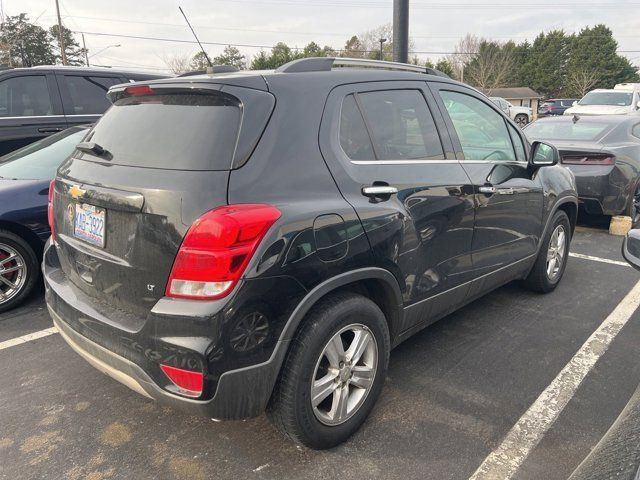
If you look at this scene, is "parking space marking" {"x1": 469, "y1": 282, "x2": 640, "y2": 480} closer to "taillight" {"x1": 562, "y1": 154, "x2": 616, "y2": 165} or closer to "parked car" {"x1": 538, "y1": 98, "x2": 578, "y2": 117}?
"taillight" {"x1": 562, "y1": 154, "x2": 616, "y2": 165}

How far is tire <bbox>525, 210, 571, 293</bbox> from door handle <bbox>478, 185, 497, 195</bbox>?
117 cm

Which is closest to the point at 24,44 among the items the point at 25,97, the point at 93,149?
the point at 25,97

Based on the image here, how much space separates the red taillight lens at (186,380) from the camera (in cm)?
201

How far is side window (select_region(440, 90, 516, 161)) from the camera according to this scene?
3.26m

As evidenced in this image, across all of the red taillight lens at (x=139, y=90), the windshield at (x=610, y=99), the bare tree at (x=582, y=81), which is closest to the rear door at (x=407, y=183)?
the red taillight lens at (x=139, y=90)

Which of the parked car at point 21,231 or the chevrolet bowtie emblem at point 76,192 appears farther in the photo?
the parked car at point 21,231

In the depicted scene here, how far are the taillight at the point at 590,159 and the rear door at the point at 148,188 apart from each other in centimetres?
556

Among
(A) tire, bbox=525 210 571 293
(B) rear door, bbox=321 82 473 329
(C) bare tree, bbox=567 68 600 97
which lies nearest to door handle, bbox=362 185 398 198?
(B) rear door, bbox=321 82 473 329

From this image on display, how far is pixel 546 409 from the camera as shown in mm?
2805

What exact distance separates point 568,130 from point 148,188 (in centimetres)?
691

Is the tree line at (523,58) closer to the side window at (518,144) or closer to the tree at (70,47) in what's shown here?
the tree at (70,47)

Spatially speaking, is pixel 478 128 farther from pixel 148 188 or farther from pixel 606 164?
pixel 606 164

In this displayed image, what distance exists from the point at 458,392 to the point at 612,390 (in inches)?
35.9

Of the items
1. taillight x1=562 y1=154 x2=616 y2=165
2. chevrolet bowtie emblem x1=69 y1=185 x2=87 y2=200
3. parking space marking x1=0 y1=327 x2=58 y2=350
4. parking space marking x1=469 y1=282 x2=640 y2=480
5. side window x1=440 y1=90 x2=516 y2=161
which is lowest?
parking space marking x1=469 y1=282 x2=640 y2=480
